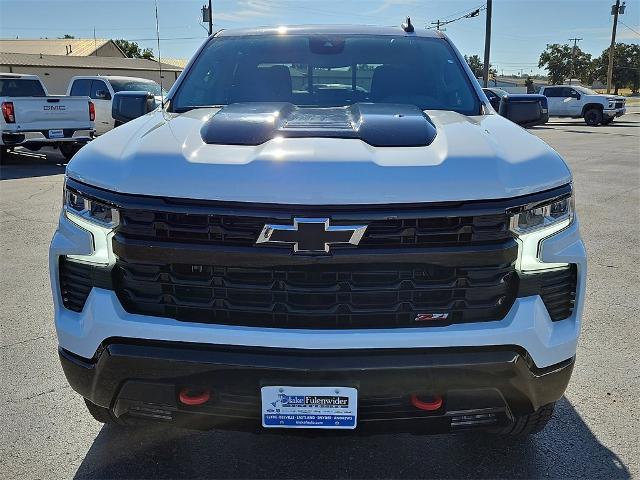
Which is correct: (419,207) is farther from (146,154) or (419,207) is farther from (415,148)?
(146,154)

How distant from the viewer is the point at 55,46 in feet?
192

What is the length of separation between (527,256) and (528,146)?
0.51 m

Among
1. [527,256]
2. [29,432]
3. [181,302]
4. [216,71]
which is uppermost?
[216,71]

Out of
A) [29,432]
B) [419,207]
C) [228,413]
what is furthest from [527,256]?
[29,432]

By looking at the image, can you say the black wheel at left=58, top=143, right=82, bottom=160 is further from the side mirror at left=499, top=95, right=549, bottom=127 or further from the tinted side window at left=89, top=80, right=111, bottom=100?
the side mirror at left=499, top=95, right=549, bottom=127

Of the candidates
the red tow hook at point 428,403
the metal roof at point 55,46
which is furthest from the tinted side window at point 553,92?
Result: the metal roof at point 55,46

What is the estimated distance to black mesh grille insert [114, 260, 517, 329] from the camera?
2037 millimetres

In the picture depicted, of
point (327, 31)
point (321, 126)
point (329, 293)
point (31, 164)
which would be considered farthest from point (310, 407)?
point (31, 164)

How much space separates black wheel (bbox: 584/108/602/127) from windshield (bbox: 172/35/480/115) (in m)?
26.2

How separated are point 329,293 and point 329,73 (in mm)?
1882

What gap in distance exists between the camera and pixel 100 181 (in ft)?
7.05

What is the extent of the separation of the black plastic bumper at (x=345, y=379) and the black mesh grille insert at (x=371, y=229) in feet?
1.20

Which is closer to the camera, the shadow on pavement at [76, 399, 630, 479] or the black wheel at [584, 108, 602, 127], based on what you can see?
the shadow on pavement at [76, 399, 630, 479]

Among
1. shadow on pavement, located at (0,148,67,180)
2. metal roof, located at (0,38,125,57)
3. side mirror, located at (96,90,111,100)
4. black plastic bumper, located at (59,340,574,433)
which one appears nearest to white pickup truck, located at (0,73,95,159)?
shadow on pavement, located at (0,148,67,180)
